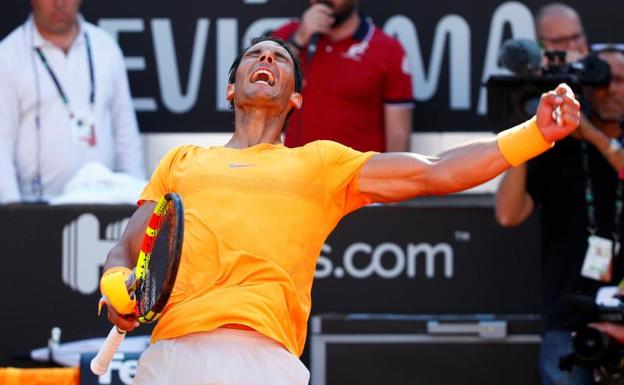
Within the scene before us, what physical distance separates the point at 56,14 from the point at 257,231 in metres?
3.50

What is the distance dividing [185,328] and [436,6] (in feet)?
13.3

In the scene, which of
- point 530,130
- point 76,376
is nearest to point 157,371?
point 530,130

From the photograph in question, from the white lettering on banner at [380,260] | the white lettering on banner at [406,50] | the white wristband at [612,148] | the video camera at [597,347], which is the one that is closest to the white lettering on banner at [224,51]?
the white lettering on banner at [406,50]

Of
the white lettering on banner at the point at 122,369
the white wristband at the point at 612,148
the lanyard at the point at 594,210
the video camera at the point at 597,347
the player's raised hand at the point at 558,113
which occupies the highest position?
the player's raised hand at the point at 558,113

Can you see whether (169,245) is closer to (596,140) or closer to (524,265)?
(596,140)

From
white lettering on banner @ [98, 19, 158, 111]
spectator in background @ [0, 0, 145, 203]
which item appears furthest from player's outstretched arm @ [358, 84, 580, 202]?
white lettering on banner @ [98, 19, 158, 111]

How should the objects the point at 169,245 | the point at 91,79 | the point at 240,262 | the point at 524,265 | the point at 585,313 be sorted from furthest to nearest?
1. the point at 91,79
2. the point at 524,265
3. the point at 585,313
4. the point at 240,262
5. the point at 169,245

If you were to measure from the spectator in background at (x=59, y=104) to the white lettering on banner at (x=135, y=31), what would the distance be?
33 cm

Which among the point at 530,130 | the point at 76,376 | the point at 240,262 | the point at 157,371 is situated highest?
the point at 530,130

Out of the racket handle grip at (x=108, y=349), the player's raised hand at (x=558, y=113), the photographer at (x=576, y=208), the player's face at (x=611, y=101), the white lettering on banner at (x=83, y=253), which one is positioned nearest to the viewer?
the player's raised hand at (x=558, y=113)

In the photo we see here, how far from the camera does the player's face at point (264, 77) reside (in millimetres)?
5121

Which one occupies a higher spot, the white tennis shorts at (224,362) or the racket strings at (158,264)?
the racket strings at (158,264)

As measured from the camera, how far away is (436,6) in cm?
824

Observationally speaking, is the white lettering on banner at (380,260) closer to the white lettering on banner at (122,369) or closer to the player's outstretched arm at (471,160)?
the white lettering on banner at (122,369)
